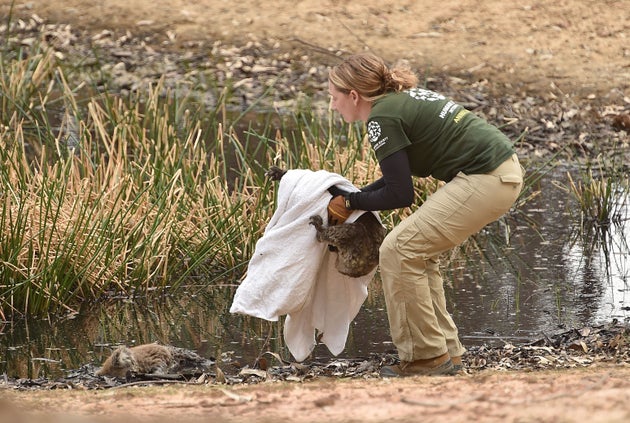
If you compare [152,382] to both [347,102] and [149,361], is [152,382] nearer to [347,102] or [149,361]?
[149,361]

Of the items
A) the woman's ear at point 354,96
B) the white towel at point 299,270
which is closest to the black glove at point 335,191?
the white towel at point 299,270

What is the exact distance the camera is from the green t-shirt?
501 centimetres

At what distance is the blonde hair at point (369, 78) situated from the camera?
5.08m

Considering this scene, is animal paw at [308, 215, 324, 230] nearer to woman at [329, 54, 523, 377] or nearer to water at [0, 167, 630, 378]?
woman at [329, 54, 523, 377]

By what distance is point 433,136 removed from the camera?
5074 mm

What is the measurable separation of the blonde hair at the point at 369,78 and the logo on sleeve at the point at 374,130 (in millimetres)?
159

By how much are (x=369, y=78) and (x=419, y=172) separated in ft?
1.65

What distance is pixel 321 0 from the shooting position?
1523 centimetres

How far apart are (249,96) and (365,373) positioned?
776 cm

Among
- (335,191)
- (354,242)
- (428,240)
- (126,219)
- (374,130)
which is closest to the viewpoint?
(374,130)

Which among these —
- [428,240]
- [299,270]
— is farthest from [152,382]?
[428,240]

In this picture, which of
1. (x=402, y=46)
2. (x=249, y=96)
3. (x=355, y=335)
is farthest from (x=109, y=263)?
(x=402, y=46)

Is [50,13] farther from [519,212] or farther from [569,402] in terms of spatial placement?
[569,402]

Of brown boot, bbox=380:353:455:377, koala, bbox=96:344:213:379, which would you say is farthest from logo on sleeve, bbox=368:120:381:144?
koala, bbox=96:344:213:379
